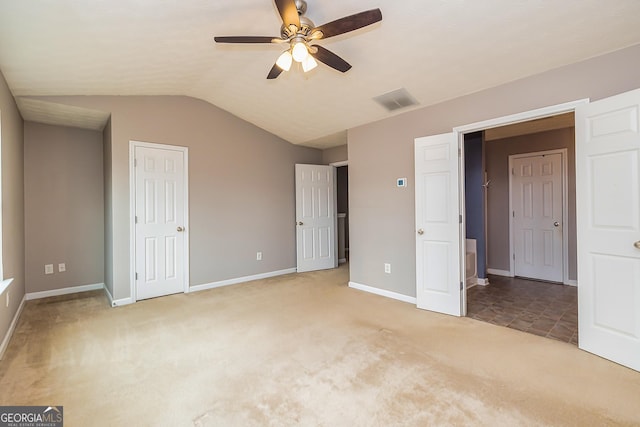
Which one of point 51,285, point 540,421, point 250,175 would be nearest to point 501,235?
point 540,421

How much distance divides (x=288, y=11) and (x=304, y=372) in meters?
2.48

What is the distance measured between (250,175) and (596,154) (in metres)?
4.29

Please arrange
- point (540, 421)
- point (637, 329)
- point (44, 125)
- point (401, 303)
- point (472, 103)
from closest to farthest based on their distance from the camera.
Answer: point (540, 421), point (637, 329), point (472, 103), point (401, 303), point (44, 125)

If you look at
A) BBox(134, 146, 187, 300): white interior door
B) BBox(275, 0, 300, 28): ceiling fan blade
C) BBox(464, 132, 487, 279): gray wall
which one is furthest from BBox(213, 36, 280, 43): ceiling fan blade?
BBox(464, 132, 487, 279): gray wall

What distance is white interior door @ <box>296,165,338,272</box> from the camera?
18.0 ft

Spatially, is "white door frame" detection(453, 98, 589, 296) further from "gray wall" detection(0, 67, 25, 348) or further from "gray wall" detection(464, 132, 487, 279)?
"gray wall" detection(0, 67, 25, 348)

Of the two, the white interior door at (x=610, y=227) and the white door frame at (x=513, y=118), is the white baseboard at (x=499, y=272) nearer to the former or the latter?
the white door frame at (x=513, y=118)

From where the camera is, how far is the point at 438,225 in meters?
3.35

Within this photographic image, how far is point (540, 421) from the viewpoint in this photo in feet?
5.39

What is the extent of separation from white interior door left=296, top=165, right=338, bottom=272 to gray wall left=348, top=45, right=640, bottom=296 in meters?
1.30

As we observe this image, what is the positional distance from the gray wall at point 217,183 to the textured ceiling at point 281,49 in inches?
15.9

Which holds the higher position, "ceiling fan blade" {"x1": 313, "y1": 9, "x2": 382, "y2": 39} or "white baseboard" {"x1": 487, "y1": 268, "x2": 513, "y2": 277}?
"ceiling fan blade" {"x1": 313, "y1": 9, "x2": 382, "y2": 39}

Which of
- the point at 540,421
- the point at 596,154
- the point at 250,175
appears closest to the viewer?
the point at 540,421

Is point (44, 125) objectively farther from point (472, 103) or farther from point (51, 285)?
point (472, 103)
